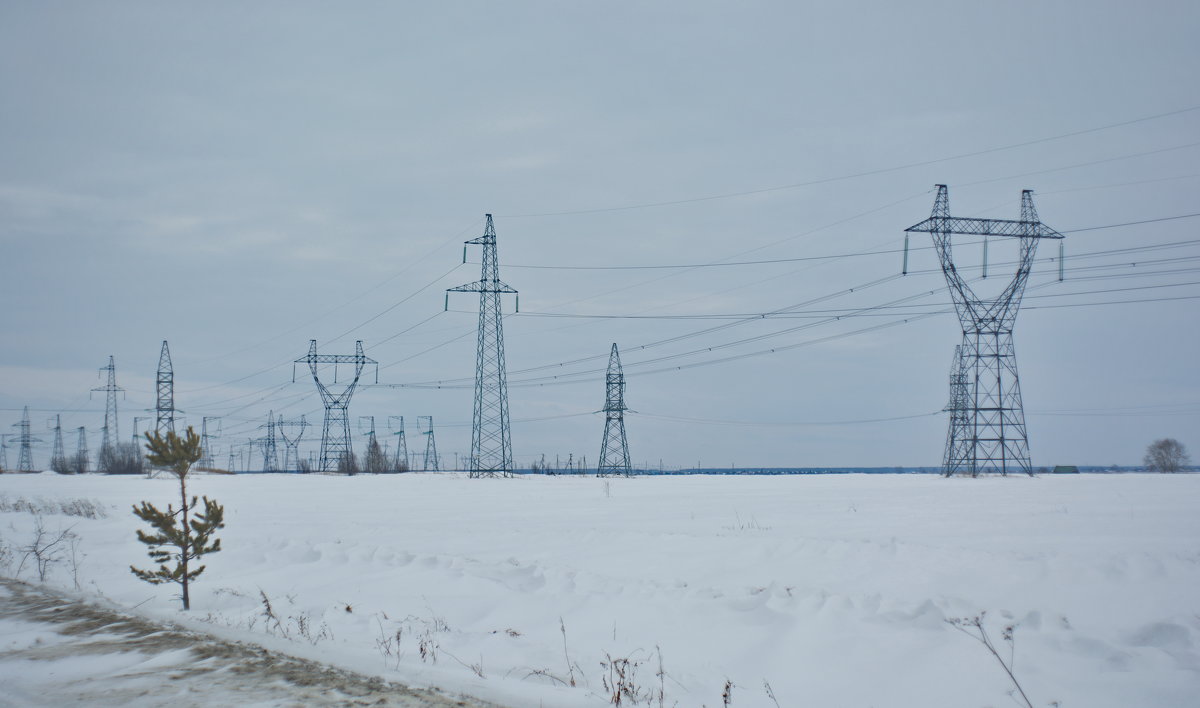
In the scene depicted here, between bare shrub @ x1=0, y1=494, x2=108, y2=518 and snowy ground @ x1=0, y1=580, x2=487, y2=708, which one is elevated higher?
bare shrub @ x1=0, y1=494, x2=108, y2=518

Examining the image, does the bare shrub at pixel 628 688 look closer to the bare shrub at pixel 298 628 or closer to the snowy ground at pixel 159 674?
the snowy ground at pixel 159 674

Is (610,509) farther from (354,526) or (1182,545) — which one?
(1182,545)

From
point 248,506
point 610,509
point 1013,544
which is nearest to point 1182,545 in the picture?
point 1013,544

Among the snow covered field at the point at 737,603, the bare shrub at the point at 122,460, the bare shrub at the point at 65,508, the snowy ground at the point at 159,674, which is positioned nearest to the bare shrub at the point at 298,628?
the snow covered field at the point at 737,603

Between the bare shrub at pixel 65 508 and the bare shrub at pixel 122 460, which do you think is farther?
the bare shrub at pixel 122 460

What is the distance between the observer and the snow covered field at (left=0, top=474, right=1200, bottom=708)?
8.38m

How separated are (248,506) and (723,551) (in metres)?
23.8

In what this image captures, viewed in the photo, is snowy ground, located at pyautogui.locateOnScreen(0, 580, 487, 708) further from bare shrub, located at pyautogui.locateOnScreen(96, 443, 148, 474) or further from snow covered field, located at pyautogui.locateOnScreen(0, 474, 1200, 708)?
bare shrub, located at pyautogui.locateOnScreen(96, 443, 148, 474)

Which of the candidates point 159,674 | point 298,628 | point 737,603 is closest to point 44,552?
point 298,628

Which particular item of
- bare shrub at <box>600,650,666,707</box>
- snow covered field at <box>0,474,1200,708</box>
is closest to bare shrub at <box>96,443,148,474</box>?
snow covered field at <box>0,474,1200,708</box>

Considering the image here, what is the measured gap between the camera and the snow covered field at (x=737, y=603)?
27.5 ft

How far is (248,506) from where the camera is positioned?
32094 millimetres

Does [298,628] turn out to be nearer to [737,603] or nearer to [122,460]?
[737,603]

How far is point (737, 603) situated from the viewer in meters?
11.4
